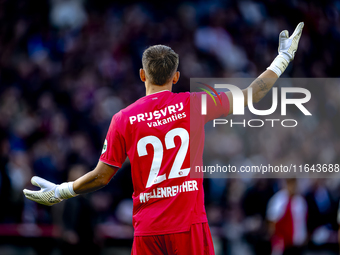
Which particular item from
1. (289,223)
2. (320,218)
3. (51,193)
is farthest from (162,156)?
(320,218)

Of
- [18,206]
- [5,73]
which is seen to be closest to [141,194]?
[18,206]

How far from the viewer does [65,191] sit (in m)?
3.35

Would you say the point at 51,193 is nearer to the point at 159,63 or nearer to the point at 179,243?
the point at 179,243

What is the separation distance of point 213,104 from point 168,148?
0.49 meters

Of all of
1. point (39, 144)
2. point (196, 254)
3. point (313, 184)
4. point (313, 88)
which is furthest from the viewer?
point (313, 88)

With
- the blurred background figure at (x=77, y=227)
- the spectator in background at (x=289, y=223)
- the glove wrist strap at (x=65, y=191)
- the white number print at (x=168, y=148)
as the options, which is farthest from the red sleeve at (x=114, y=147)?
the spectator in background at (x=289, y=223)

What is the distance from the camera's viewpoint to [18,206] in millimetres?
7977

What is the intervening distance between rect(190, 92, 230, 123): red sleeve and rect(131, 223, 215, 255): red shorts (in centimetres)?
83

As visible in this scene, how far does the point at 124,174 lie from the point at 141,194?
501 centimetres

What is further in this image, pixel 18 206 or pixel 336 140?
pixel 336 140

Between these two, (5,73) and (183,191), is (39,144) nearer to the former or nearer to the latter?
Result: (5,73)

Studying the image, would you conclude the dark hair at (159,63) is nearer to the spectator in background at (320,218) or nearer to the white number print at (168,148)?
the white number print at (168,148)

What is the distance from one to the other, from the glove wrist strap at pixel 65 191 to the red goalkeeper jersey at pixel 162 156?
1.35ft

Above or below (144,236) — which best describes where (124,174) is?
above
